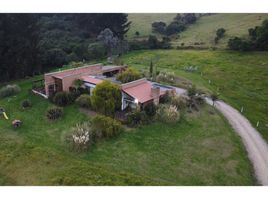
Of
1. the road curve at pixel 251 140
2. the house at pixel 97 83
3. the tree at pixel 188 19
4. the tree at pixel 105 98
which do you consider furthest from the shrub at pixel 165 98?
the tree at pixel 188 19

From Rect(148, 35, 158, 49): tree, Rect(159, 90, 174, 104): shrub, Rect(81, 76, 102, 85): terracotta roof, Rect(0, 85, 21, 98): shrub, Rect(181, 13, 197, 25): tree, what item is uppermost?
Rect(181, 13, 197, 25): tree

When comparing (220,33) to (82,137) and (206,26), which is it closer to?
(206,26)

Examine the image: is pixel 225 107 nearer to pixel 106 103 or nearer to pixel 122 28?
pixel 106 103

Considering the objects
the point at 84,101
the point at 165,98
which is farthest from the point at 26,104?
the point at 165,98

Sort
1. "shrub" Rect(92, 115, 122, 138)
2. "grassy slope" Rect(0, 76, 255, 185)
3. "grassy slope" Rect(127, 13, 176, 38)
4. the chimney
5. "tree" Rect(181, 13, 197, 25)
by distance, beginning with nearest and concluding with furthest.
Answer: "grassy slope" Rect(0, 76, 255, 185), "shrub" Rect(92, 115, 122, 138), the chimney, "grassy slope" Rect(127, 13, 176, 38), "tree" Rect(181, 13, 197, 25)

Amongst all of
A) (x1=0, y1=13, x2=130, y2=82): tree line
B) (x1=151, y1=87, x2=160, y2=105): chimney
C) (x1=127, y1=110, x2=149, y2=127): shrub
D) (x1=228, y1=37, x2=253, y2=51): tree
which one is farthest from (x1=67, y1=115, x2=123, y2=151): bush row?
(x1=228, y1=37, x2=253, y2=51): tree

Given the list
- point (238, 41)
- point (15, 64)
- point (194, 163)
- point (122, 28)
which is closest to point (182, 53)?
point (238, 41)

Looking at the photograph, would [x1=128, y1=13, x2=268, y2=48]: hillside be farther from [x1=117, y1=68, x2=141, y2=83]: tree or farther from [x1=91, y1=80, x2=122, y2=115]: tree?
[x1=91, y1=80, x2=122, y2=115]: tree
